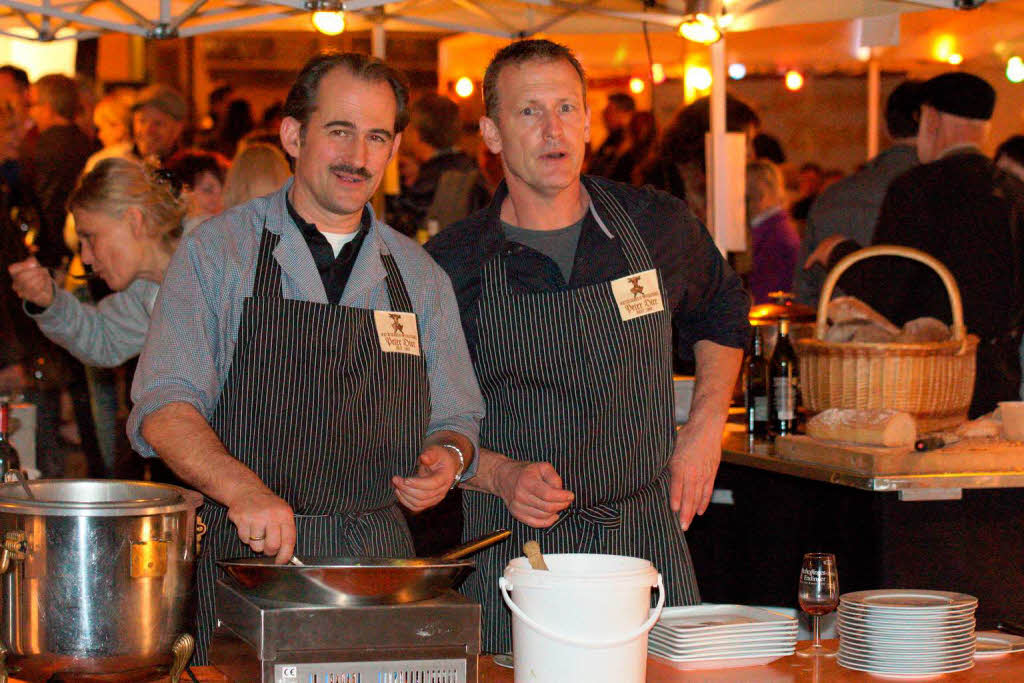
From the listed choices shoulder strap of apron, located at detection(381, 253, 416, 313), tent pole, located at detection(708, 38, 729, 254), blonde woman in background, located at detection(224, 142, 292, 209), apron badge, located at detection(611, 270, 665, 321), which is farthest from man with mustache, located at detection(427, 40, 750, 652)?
tent pole, located at detection(708, 38, 729, 254)

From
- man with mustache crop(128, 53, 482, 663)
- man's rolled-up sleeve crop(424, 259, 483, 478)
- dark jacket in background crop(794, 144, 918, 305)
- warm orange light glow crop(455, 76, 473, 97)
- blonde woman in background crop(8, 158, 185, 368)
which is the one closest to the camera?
man with mustache crop(128, 53, 482, 663)

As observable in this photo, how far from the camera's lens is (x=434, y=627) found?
1.71m

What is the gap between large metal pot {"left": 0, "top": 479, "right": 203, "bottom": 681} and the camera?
5.48 feet

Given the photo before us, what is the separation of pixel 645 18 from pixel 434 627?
383cm

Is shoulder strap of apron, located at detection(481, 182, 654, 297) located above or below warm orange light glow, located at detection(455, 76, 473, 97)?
below

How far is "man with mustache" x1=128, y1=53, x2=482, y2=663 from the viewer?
2219mm

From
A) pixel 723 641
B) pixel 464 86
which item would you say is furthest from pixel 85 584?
pixel 464 86

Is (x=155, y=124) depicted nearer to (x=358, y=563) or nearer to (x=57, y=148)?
(x=57, y=148)

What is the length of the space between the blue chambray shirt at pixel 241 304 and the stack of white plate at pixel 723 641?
568 mm

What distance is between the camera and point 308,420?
7.40 ft

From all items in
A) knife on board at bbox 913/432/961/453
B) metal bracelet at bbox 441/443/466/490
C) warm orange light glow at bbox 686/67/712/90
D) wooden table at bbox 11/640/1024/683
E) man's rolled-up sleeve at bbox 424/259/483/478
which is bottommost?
wooden table at bbox 11/640/1024/683

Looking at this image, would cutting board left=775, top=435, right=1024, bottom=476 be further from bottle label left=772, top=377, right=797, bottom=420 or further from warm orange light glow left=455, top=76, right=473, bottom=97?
warm orange light glow left=455, top=76, right=473, bottom=97

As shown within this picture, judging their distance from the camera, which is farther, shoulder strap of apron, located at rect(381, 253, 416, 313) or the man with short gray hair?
the man with short gray hair

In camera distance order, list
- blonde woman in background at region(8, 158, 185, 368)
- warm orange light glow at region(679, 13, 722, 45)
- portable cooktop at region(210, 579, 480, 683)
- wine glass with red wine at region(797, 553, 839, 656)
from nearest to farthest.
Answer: portable cooktop at region(210, 579, 480, 683), wine glass with red wine at region(797, 553, 839, 656), blonde woman in background at region(8, 158, 185, 368), warm orange light glow at region(679, 13, 722, 45)
